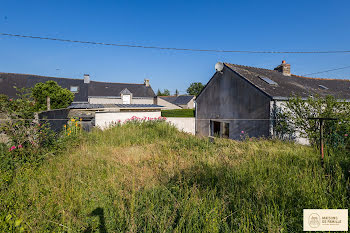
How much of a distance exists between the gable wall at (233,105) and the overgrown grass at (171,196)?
167 inches

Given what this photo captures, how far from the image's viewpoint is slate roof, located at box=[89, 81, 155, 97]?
1187 inches

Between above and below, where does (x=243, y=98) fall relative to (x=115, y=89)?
below

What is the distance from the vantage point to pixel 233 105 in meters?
9.71

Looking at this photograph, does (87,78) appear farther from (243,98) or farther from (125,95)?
(243,98)

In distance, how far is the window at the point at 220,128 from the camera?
10453 mm

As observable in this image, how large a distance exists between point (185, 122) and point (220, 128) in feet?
10.4

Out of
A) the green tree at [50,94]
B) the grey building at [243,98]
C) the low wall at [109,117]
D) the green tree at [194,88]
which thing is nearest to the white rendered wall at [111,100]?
the green tree at [50,94]

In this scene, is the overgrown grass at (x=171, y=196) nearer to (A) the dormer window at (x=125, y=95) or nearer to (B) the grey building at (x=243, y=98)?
(B) the grey building at (x=243, y=98)

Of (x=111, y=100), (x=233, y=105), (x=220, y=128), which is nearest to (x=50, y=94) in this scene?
(x=220, y=128)

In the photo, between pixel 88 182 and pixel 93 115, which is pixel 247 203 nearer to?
pixel 88 182

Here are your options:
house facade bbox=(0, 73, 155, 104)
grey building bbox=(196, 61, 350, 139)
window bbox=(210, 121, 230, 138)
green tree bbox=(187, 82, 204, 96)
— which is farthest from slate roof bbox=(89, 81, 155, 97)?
green tree bbox=(187, 82, 204, 96)

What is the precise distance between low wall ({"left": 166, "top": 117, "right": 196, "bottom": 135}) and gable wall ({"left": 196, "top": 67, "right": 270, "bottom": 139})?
53cm

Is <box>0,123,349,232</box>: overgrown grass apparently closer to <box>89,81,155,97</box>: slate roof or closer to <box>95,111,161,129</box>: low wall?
<box>95,111,161,129</box>: low wall

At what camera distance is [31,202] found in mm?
2613
